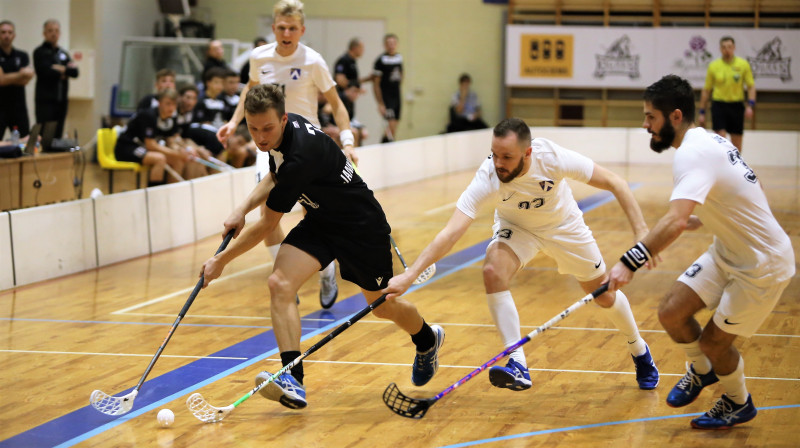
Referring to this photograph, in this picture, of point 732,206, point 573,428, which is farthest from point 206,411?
point 732,206

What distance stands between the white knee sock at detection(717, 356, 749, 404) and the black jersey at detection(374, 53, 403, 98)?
12703 mm

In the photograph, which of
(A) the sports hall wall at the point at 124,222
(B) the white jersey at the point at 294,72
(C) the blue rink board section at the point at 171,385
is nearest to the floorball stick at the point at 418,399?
(C) the blue rink board section at the point at 171,385

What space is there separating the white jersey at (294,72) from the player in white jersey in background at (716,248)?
3.00 meters

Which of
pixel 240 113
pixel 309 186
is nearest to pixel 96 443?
pixel 309 186

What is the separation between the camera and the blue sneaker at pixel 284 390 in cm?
421

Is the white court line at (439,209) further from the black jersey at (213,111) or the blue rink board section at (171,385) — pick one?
the blue rink board section at (171,385)

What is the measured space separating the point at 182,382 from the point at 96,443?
90 centimetres

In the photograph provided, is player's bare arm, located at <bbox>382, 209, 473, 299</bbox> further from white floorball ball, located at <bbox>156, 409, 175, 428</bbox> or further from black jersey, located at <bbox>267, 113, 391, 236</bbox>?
white floorball ball, located at <bbox>156, 409, 175, 428</bbox>

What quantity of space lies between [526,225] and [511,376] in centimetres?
73

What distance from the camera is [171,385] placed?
4836 millimetres

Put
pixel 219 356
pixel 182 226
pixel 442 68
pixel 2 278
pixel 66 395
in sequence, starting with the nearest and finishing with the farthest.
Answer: pixel 66 395 < pixel 219 356 < pixel 2 278 < pixel 182 226 < pixel 442 68

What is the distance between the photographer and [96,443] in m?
4.01

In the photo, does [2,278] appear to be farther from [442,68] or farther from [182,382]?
[442,68]

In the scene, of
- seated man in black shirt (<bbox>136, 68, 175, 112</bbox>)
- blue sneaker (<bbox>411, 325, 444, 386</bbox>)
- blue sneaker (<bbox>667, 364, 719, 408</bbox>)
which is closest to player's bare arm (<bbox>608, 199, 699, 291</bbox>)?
blue sneaker (<bbox>667, 364, 719, 408</bbox>)
